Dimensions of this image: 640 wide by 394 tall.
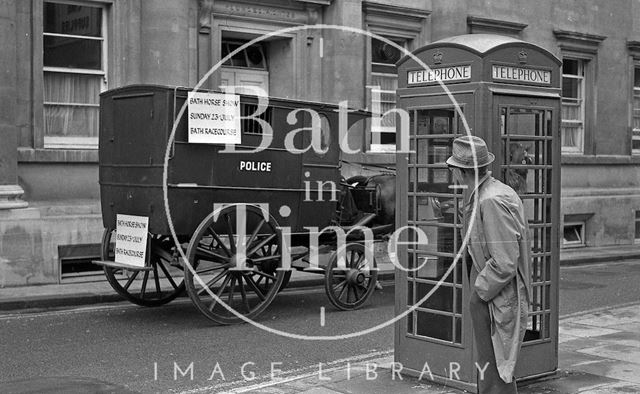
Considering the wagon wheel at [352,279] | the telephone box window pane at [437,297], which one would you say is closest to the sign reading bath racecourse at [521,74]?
→ the telephone box window pane at [437,297]

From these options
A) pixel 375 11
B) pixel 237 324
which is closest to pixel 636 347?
pixel 237 324

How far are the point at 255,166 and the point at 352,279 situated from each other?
201 cm

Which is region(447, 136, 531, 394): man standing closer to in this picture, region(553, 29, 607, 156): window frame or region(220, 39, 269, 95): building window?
region(220, 39, 269, 95): building window

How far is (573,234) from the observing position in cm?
2106

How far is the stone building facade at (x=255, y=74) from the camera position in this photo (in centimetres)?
1305

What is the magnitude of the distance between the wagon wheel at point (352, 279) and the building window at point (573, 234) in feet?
34.9

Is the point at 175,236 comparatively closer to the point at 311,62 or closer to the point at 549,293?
the point at 549,293

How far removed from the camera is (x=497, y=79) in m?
6.68

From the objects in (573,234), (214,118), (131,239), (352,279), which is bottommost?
(573,234)

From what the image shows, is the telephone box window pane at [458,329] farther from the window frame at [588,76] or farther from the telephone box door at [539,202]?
the window frame at [588,76]

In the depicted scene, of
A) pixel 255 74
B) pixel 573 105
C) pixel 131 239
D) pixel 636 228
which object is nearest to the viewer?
pixel 131 239

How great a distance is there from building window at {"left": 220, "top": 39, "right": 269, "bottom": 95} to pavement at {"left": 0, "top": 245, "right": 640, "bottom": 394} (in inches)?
210

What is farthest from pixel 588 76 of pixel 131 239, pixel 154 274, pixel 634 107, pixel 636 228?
pixel 131 239

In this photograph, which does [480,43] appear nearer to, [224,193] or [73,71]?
[224,193]
